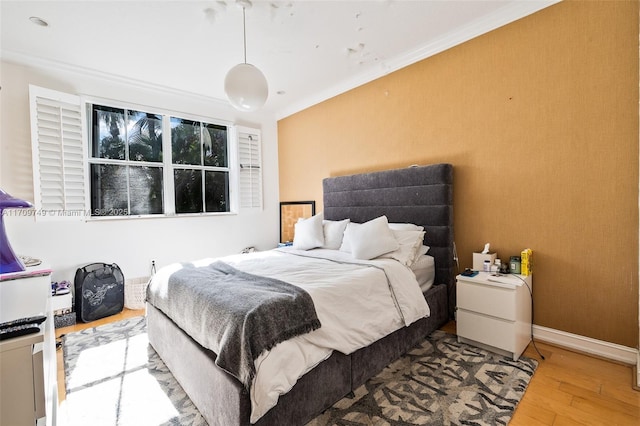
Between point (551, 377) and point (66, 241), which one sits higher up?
point (66, 241)

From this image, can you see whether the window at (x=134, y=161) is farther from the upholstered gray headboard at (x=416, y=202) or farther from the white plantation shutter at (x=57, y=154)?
the upholstered gray headboard at (x=416, y=202)

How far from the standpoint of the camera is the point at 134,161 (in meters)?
3.78

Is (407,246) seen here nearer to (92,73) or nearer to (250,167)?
(250,167)

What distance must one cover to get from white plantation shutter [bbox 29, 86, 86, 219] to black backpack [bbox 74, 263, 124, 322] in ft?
2.11

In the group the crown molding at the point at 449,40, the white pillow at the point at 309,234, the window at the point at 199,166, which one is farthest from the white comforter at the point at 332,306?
the crown molding at the point at 449,40

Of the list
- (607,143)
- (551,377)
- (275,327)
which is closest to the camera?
(275,327)

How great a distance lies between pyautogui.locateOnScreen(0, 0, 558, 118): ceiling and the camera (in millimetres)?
2367

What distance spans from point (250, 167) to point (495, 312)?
12.4ft

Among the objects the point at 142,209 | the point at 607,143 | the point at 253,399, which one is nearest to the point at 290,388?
the point at 253,399

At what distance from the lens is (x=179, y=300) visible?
199cm

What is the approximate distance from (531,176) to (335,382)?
2.21 m

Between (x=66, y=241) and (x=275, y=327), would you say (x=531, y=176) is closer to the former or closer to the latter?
(x=275, y=327)

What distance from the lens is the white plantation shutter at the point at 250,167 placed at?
4.64 m

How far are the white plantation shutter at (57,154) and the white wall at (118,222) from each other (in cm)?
9
